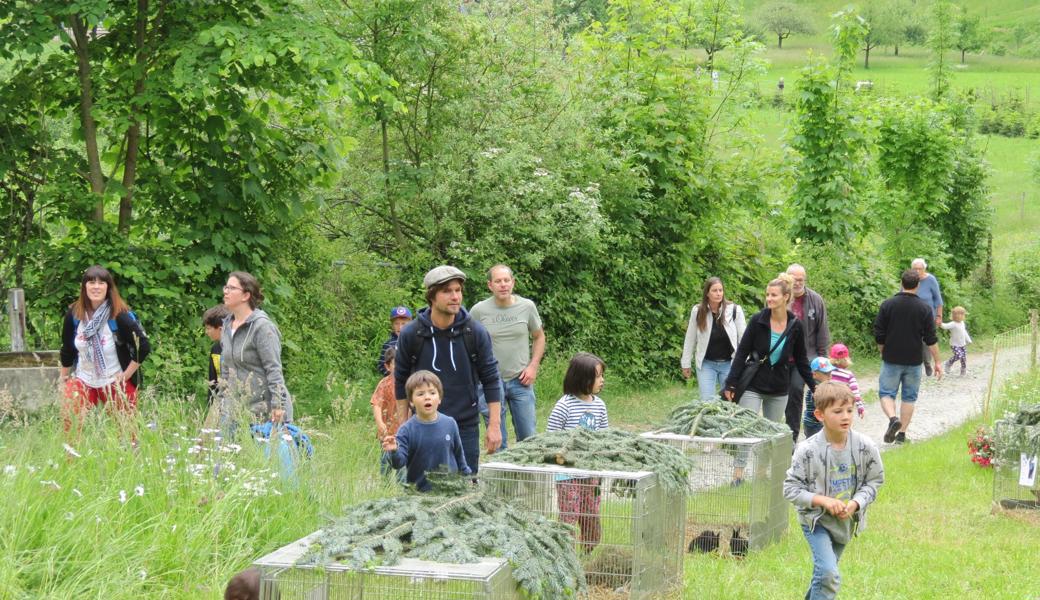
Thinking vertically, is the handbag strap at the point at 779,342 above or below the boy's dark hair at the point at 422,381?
below

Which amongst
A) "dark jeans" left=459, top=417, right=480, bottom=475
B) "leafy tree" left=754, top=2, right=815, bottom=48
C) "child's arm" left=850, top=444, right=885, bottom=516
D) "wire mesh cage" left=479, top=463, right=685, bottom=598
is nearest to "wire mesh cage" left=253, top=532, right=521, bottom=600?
"wire mesh cage" left=479, top=463, right=685, bottom=598

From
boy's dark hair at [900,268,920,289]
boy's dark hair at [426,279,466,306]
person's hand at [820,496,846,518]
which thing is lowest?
person's hand at [820,496,846,518]

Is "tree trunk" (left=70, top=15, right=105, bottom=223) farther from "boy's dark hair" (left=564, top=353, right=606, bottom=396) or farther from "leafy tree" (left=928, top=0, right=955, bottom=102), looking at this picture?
"leafy tree" (left=928, top=0, right=955, bottom=102)

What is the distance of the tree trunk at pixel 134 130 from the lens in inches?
459

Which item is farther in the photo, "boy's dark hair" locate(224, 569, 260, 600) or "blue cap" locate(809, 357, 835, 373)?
"blue cap" locate(809, 357, 835, 373)

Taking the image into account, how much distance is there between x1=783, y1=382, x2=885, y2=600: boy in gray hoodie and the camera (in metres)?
6.40

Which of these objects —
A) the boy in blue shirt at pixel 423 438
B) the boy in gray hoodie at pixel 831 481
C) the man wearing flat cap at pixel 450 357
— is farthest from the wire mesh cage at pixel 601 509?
the man wearing flat cap at pixel 450 357

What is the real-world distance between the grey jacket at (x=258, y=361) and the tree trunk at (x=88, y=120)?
4.05m

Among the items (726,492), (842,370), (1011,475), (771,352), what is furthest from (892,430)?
(726,492)

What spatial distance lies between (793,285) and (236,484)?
6710mm

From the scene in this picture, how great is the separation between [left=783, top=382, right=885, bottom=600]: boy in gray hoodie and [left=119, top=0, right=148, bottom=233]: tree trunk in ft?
24.9

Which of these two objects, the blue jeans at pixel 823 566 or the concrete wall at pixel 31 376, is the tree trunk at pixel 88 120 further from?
the blue jeans at pixel 823 566

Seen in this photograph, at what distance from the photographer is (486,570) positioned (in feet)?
15.4

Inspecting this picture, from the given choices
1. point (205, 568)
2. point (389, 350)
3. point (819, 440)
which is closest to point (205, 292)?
point (389, 350)
